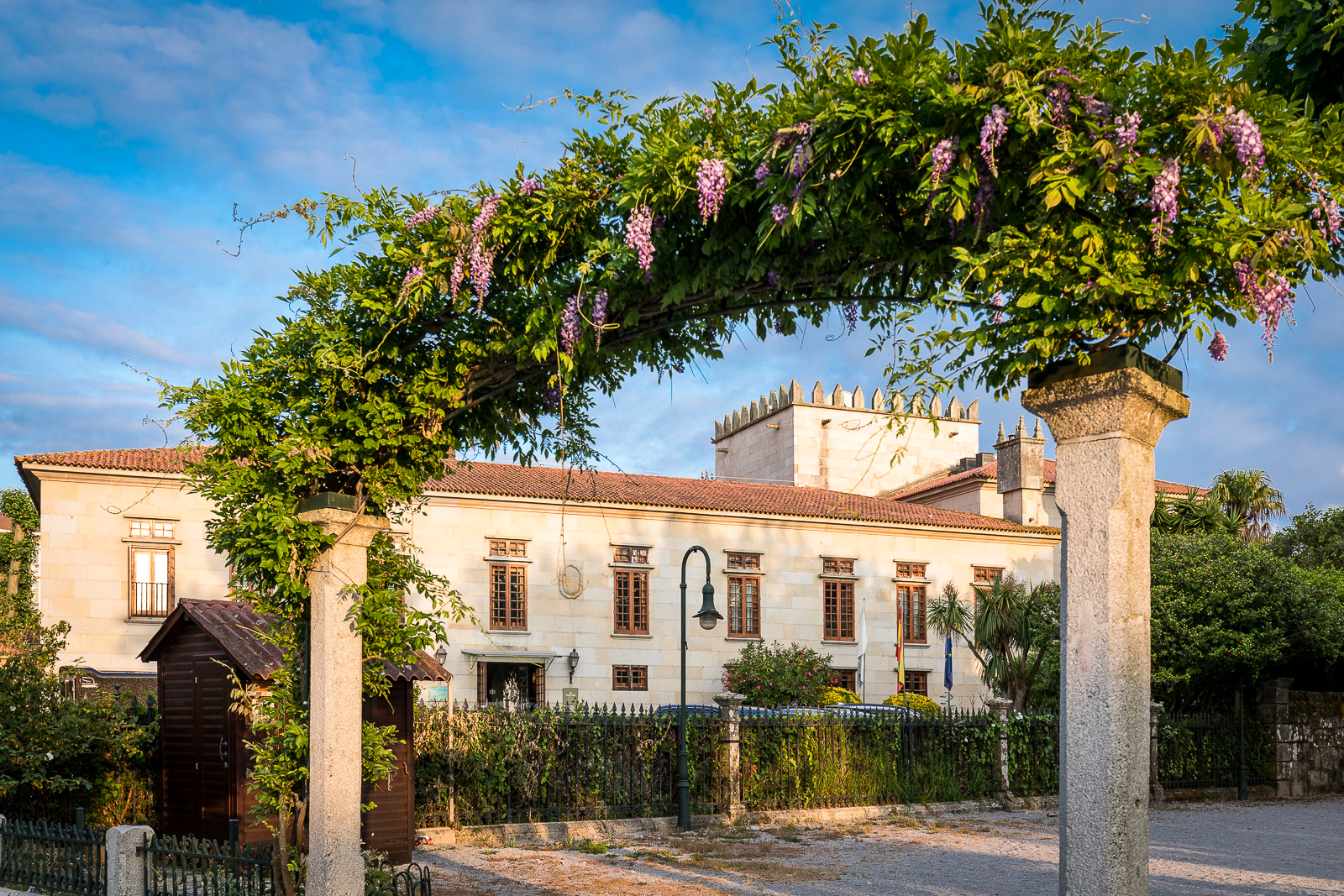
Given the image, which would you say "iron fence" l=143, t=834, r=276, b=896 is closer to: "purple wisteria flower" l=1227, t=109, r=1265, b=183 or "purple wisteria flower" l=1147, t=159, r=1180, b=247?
"purple wisteria flower" l=1147, t=159, r=1180, b=247

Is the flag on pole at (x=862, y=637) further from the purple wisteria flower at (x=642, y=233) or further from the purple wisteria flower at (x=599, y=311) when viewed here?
the purple wisteria flower at (x=642, y=233)

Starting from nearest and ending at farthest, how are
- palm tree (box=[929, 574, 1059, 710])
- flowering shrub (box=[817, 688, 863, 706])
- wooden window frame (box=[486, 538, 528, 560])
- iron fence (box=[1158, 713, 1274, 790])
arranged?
iron fence (box=[1158, 713, 1274, 790]) < palm tree (box=[929, 574, 1059, 710]) < flowering shrub (box=[817, 688, 863, 706]) < wooden window frame (box=[486, 538, 528, 560])

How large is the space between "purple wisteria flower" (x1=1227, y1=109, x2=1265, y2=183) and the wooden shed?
31.4 ft

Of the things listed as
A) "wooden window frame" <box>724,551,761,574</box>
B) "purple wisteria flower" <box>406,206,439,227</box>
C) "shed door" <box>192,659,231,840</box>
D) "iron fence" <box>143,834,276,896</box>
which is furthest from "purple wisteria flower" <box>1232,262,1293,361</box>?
"wooden window frame" <box>724,551,761,574</box>

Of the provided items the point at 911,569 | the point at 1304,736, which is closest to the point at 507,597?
the point at 911,569

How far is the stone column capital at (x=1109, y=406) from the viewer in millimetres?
4348

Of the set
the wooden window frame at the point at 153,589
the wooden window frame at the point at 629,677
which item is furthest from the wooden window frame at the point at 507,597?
the wooden window frame at the point at 153,589

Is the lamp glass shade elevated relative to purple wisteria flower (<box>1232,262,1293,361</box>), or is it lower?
lower

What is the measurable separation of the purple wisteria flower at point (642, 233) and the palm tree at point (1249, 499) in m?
30.9

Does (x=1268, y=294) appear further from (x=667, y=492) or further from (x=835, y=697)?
(x=667, y=492)

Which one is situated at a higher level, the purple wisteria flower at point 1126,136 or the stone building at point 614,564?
the purple wisteria flower at point 1126,136

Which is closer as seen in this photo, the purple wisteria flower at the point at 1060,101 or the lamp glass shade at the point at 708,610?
the purple wisteria flower at the point at 1060,101

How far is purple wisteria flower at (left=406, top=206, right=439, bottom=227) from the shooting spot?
6371 mm

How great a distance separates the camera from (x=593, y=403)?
760 cm
